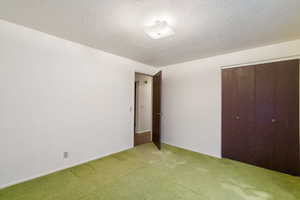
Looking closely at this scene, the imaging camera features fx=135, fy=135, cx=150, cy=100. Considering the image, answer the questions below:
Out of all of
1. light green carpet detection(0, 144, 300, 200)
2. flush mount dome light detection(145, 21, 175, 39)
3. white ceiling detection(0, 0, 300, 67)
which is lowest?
light green carpet detection(0, 144, 300, 200)

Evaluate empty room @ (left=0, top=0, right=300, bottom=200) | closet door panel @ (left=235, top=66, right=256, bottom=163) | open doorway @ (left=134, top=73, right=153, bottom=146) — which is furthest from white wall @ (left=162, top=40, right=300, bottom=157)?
open doorway @ (left=134, top=73, right=153, bottom=146)

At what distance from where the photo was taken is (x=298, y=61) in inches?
94.7

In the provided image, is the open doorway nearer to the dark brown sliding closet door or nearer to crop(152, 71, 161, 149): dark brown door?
crop(152, 71, 161, 149): dark brown door

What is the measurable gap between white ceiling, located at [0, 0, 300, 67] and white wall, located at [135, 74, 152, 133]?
295 centimetres

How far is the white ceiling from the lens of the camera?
5.29 feet

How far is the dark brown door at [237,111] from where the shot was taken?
2.85 meters

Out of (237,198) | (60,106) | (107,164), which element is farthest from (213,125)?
(60,106)

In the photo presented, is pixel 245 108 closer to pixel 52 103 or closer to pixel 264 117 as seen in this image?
pixel 264 117

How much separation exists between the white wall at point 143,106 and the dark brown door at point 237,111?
3083 mm

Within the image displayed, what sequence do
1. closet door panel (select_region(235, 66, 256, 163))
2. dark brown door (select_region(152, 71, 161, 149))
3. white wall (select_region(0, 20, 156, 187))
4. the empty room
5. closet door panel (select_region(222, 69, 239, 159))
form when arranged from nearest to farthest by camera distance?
the empty room, white wall (select_region(0, 20, 156, 187)), closet door panel (select_region(235, 66, 256, 163)), closet door panel (select_region(222, 69, 239, 159)), dark brown door (select_region(152, 71, 161, 149))

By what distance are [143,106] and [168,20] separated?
163 inches

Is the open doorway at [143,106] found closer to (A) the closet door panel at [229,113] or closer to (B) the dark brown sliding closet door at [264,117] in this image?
(A) the closet door panel at [229,113]

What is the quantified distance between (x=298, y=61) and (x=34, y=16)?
14.2 feet

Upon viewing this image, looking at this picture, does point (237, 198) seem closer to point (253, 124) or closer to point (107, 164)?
point (253, 124)
